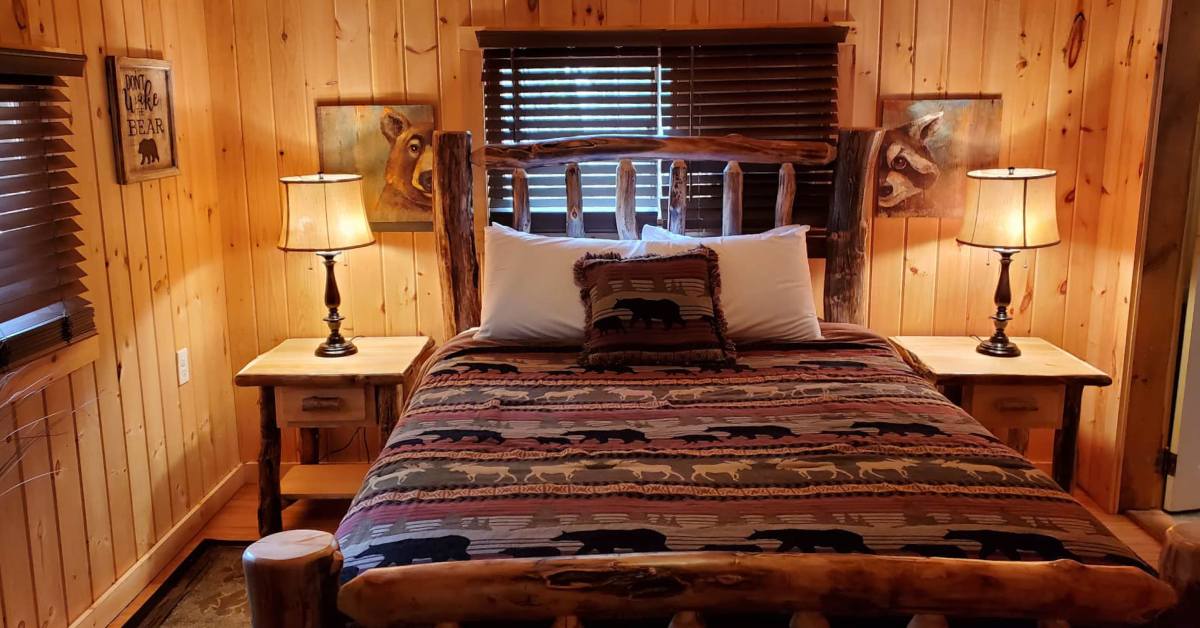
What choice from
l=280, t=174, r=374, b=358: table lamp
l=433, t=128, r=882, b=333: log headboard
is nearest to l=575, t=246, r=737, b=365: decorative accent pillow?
l=433, t=128, r=882, b=333: log headboard

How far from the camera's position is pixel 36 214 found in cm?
225

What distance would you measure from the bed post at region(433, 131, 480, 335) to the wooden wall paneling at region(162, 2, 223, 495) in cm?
78

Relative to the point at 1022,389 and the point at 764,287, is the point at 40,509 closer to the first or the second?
the point at 764,287

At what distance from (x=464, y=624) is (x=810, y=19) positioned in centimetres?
240

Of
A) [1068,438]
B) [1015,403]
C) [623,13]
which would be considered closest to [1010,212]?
[1015,403]

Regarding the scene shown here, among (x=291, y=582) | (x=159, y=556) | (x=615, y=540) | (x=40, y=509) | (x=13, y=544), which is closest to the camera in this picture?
(x=291, y=582)

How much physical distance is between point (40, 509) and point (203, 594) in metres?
0.59

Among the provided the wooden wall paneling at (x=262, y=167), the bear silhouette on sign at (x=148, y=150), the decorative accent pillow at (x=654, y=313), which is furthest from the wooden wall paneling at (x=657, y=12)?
the bear silhouette on sign at (x=148, y=150)

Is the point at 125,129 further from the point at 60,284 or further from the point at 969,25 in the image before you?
the point at 969,25

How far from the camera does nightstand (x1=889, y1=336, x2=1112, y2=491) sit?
293cm

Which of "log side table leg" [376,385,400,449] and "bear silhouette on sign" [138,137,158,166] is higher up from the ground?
"bear silhouette on sign" [138,137,158,166]

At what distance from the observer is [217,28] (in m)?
3.23

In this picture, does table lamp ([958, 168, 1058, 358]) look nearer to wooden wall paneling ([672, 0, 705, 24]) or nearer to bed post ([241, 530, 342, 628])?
wooden wall paneling ([672, 0, 705, 24])

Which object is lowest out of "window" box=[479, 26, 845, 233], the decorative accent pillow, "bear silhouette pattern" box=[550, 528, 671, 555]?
"bear silhouette pattern" box=[550, 528, 671, 555]
